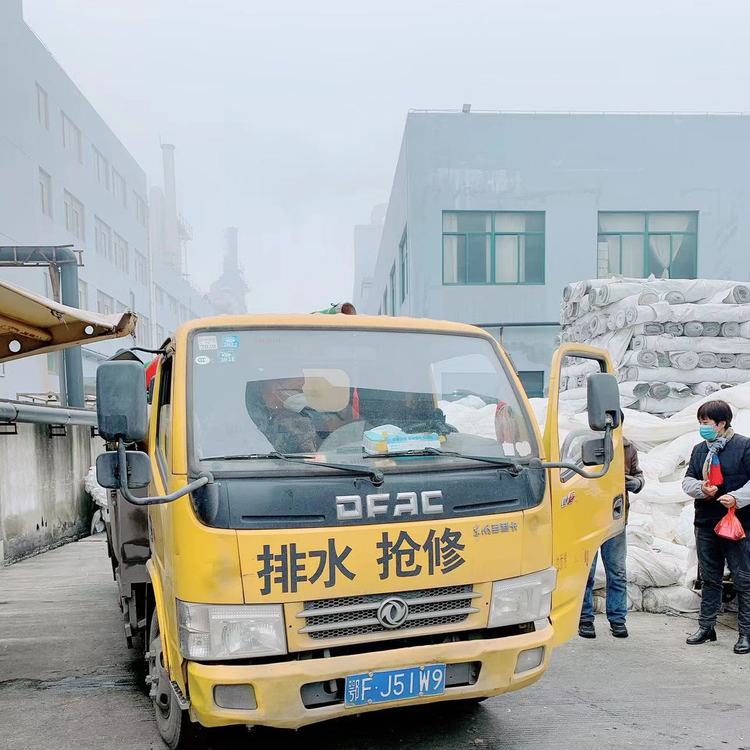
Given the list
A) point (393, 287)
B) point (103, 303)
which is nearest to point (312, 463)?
point (393, 287)

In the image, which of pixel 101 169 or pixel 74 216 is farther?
pixel 101 169

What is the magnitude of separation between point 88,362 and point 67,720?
26.4 m

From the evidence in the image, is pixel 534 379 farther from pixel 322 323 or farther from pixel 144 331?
pixel 144 331

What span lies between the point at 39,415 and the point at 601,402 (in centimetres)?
859

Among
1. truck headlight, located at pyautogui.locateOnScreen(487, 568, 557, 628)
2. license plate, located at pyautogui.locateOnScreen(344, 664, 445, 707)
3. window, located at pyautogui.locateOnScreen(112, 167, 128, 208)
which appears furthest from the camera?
window, located at pyautogui.locateOnScreen(112, 167, 128, 208)

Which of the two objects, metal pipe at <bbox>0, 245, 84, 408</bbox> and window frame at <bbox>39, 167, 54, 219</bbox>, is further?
window frame at <bbox>39, 167, 54, 219</bbox>

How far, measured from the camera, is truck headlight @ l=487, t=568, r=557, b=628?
10.3 feet

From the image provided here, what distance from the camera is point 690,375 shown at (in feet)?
34.4

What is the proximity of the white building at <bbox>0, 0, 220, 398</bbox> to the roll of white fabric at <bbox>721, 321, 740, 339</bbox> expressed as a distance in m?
11.6

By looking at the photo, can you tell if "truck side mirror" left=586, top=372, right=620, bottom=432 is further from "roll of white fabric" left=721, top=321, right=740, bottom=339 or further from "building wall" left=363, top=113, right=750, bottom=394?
"building wall" left=363, top=113, right=750, bottom=394

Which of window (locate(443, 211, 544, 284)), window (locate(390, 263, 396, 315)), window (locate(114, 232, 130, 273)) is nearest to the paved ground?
Answer: window (locate(443, 211, 544, 284))

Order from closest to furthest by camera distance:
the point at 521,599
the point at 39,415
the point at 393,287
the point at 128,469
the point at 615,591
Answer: the point at 128,469, the point at 521,599, the point at 615,591, the point at 39,415, the point at 393,287

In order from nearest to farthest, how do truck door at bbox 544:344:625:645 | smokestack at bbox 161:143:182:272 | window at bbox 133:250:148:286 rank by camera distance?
1. truck door at bbox 544:344:625:645
2. window at bbox 133:250:148:286
3. smokestack at bbox 161:143:182:272

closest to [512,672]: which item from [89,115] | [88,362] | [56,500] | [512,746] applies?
[512,746]
